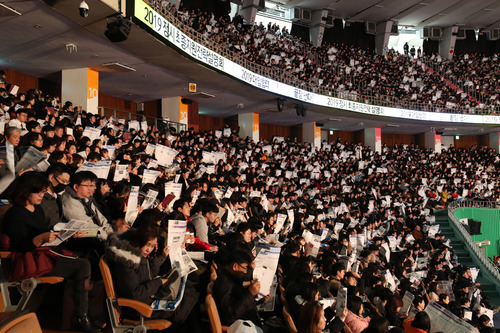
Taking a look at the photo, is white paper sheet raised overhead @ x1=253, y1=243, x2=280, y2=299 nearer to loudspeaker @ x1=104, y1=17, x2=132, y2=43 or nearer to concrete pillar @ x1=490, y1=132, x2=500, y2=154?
loudspeaker @ x1=104, y1=17, x2=132, y2=43

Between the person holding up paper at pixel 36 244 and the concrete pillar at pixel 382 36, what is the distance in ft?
98.7

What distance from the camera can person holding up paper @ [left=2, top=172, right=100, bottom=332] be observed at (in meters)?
3.33

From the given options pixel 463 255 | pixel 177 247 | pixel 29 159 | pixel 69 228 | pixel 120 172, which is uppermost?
pixel 29 159

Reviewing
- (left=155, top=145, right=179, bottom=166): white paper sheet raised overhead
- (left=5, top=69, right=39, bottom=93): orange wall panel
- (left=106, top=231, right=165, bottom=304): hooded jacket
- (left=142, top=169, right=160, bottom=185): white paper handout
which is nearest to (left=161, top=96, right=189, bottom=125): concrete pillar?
(left=5, top=69, right=39, bottom=93): orange wall panel

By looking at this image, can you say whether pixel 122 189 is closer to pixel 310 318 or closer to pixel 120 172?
pixel 120 172

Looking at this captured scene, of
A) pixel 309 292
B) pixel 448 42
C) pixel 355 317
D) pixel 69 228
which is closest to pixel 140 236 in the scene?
pixel 69 228

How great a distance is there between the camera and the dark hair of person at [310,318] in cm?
351

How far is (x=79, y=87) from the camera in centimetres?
1417

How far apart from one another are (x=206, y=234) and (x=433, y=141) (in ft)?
90.4

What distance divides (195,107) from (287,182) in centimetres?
730

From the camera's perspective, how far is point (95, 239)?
4.13 m

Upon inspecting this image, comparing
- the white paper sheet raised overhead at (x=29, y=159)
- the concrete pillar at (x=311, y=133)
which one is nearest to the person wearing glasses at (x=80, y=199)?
the white paper sheet raised overhead at (x=29, y=159)

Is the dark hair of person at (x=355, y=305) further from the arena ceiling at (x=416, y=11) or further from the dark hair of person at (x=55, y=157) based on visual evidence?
the arena ceiling at (x=416, y=11)

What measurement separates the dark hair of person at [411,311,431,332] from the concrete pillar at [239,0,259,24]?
21.2 m
